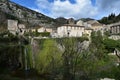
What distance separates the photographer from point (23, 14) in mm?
127938

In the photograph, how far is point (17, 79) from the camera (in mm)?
38875

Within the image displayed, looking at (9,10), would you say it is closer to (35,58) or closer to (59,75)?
(35,58)

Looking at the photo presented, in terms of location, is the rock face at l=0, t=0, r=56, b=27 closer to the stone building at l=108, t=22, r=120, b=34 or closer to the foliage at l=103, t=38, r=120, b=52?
the stone building at l=108, t=22, r=120, b=34

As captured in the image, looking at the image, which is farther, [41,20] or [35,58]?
[41,20]

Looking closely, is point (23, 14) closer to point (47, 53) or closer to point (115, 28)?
point (115, 28)

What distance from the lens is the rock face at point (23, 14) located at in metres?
116

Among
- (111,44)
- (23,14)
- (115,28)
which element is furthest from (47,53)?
(23,14)

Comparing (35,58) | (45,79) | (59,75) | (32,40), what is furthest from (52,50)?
(59,75)

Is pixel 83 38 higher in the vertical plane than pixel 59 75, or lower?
higher

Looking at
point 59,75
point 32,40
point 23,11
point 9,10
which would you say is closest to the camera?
point 59,75

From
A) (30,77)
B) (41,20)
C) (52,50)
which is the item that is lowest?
(30,77)

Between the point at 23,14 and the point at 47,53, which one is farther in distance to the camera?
the point at 23,14

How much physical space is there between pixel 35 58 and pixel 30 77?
874cm

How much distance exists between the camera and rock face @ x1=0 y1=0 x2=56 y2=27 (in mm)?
116438
